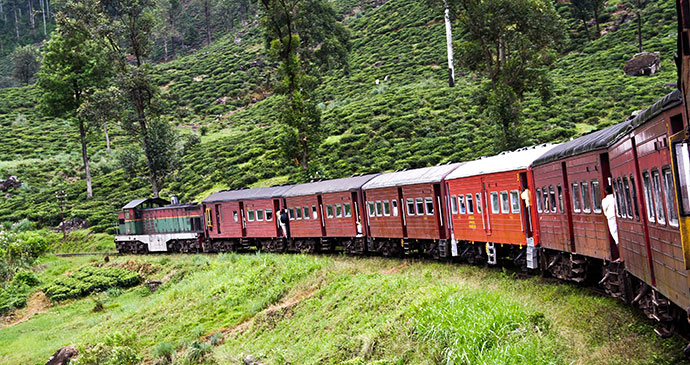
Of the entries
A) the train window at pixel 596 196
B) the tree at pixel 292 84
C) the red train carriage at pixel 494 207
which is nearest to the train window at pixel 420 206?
the red train carriage at pixel 494 207

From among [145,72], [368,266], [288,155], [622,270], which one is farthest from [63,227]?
[622,270]

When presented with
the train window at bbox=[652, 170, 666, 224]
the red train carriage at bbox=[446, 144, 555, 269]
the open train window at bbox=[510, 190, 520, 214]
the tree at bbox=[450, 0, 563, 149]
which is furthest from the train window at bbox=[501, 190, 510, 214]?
the tree at bbox=[450, 0, 563, 149]

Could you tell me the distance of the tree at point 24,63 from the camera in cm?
13512

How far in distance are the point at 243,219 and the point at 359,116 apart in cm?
2726

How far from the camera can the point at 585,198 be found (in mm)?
14109

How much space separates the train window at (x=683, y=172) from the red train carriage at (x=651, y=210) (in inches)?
19.3

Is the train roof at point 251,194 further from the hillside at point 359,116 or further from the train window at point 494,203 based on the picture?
the train window at point 494,203

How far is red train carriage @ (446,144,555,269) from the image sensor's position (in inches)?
734

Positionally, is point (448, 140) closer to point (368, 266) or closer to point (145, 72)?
point (145, 72)

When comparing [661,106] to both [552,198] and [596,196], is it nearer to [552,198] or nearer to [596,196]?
[596,196]

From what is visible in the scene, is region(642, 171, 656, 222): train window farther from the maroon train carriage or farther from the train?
the maroon train carriage

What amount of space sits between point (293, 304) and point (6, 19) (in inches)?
7069

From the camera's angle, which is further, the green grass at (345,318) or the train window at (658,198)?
the green grass at (345,318)

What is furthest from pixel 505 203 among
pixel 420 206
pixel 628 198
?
pixel 628 198
